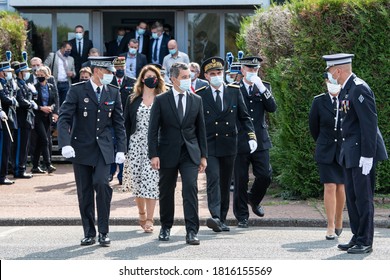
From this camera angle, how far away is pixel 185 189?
1092 cm

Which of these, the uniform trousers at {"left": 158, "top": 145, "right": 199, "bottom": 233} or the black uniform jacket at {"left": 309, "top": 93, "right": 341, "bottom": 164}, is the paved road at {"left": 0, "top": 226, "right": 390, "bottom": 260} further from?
the black uniform jacket at {"left": 309, "top": 93, "right": 341, "bottom": 164}

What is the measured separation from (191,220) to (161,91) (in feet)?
6.76

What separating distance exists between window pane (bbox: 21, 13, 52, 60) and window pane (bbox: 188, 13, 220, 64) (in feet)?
11.1

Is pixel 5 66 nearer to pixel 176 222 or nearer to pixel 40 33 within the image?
Result: pixel 176 222

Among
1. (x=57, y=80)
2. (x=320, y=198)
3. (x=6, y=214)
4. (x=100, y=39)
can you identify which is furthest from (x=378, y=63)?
(x=100, y=39)

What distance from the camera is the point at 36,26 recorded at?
24.0 meters

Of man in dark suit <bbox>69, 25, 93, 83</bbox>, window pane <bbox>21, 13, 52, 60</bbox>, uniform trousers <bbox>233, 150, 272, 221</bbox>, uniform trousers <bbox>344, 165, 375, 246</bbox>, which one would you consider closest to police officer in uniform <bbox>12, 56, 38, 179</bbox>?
man in dark suit <bbox>69, 25, 93, 83</bbox>

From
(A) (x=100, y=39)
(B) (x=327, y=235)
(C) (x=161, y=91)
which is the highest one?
(A) (x=100, y=39)

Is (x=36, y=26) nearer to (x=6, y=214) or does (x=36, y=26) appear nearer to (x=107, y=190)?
(x=6, y=214)

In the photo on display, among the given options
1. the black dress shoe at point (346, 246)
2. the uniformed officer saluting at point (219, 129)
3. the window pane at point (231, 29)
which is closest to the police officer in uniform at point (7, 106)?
the uniformed officer saluting at point (219, 129)

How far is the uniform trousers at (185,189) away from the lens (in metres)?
10.9

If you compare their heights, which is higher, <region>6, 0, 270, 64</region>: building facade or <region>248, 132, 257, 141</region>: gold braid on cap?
<region>6, 0, 270, 64</region>: building facade

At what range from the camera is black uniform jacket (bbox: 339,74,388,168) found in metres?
9.91

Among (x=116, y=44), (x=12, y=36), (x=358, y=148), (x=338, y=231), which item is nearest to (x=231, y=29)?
(x=116, y=44)
